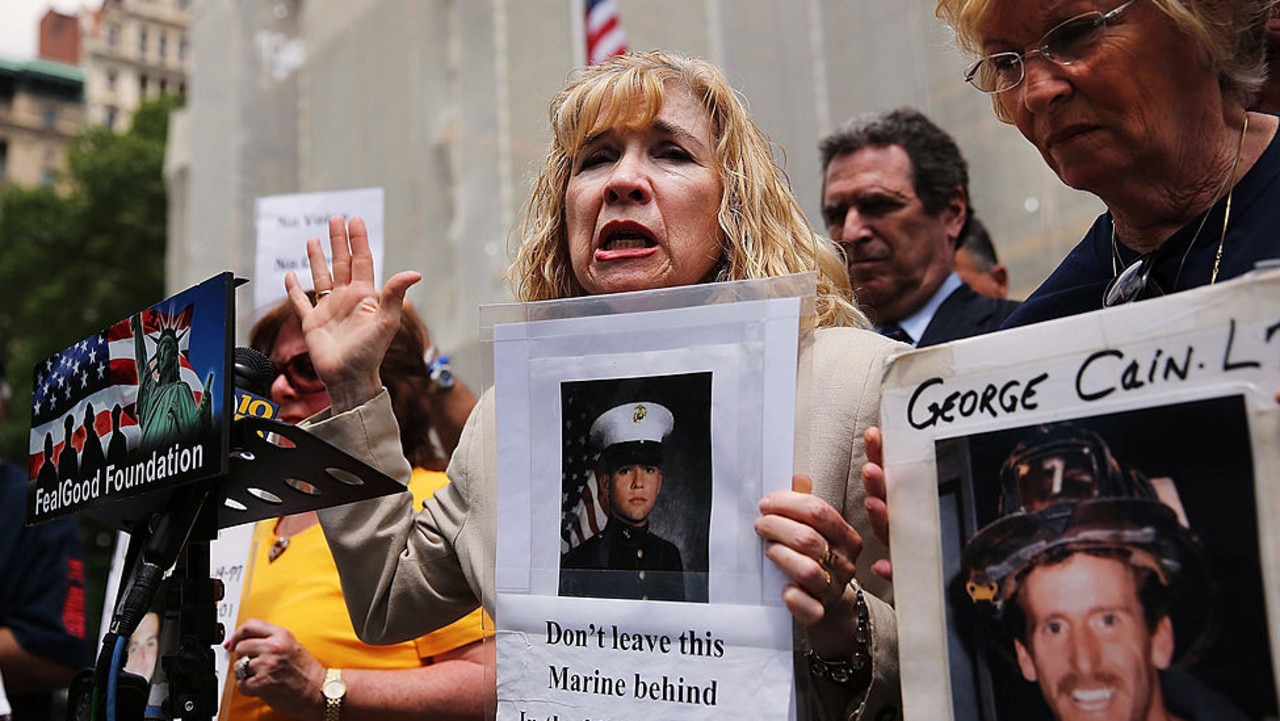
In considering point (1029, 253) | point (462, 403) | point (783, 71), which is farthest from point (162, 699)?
point (783, 71)

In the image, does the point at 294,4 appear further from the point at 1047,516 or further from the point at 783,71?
the point at 1047,516

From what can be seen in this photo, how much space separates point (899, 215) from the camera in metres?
3.58

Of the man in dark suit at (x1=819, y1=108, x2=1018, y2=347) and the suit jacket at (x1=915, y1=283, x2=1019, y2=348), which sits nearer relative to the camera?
the suit jacket at (x1=915, y1=283, x2=1019, y2=348)

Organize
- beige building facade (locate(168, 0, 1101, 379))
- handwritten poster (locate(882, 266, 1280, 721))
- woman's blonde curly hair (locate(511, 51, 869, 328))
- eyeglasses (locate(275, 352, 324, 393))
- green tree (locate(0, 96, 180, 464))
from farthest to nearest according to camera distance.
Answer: green tree (locate(0, 96, 180, 464)) → beige building facade (locate(168, 0, 1101, 379)) → eyeglasses (locate(275, 352, 324, 393)) → woman's blonde curly hair (locate(511, 51, 869, 328)) → handwritten poster (locate(882, 266, 1280, 721))

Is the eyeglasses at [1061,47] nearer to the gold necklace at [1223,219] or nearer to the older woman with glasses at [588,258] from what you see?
the gold necklace at [1223,219]

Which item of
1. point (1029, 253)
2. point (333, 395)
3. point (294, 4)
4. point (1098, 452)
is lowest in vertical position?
point (1098, 452)

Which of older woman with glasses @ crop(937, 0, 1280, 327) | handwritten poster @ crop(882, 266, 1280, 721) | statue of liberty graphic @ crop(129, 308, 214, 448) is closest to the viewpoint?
handwritten poster @ crop(882, 266, 1280, 721)

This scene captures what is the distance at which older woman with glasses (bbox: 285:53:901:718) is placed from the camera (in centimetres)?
194

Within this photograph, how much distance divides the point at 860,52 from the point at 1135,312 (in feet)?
23.3

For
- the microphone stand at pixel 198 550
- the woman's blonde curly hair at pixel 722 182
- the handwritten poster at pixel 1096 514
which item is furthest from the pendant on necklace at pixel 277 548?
the handwritten poster at pixel 1096 514

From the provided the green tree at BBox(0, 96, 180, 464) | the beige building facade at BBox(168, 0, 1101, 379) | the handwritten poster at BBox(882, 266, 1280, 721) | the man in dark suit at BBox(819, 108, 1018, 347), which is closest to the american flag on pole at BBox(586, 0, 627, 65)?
the beige building facade at BBox(168, 0, 1101, 379)

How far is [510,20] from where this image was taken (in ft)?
37.0

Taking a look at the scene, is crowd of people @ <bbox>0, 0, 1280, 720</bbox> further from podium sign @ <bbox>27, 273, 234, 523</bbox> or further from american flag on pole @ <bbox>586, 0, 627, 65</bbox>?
american flag on pole @ <bbox>586, 0, 627, 65</bbox>

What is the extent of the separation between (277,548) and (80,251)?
85.3 ft
